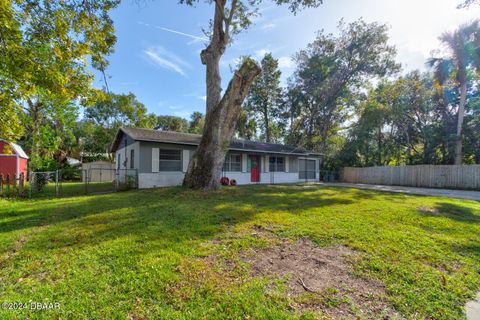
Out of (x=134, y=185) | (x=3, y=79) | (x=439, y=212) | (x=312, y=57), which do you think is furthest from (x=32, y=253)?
(x=312, y=57)

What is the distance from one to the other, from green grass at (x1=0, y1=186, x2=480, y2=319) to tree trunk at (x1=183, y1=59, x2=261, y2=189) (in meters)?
3.80

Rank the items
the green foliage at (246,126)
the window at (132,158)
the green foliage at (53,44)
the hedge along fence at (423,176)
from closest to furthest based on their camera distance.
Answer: the green foliage at (53,44)
the window at (132,158)
the hedge along fence at (423,176)
the green foliage at (246,126)

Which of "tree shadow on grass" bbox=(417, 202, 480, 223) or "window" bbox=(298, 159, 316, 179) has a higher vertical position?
"window" bbox=(298, 159, 316, 179)

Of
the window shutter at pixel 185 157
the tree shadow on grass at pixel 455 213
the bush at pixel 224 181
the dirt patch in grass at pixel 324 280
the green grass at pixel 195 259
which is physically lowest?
the tree shadow on grass at pixel 455 213

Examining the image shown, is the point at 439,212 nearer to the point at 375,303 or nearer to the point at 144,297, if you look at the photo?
the point at 375,303

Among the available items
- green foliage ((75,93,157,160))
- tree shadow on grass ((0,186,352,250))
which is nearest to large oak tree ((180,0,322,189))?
tree shadow on grass ((0,186,352,250))

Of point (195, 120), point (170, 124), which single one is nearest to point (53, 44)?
point (195, 120)

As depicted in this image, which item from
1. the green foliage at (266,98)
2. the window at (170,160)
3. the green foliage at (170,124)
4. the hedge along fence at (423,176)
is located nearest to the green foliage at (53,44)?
the window at (170,160)

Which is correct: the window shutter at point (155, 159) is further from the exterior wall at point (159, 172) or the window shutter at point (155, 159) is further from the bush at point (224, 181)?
the bush at point (224, 181)

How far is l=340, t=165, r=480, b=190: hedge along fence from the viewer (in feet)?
48.0

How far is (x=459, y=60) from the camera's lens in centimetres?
1623

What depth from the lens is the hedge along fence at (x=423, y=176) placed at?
48.0 ft

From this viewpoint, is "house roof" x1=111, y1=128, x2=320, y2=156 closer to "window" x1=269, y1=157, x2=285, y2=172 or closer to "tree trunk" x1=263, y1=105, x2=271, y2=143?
"window" x1=269, y1=157, x2=285, y2=172

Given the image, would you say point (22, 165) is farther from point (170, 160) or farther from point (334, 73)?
point (334, 73)
